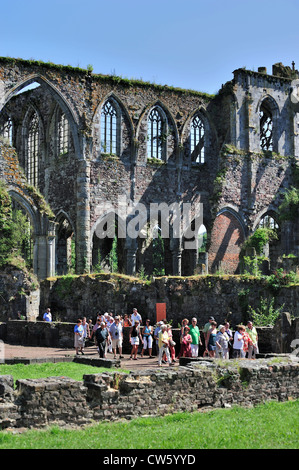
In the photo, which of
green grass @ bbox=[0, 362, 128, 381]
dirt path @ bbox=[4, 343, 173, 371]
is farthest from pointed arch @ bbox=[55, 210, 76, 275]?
green grass @ bbox=[0, 362, 128, 381]

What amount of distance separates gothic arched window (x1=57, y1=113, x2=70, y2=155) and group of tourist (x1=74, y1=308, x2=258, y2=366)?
16.5 m

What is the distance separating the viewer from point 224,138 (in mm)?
37750

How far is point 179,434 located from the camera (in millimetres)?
9109

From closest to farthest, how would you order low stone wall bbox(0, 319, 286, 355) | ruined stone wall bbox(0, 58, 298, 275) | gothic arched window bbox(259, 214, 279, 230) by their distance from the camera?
low stone wall bbox(0, 319, 286, 355) → ruined stone wall bbox(0, 58, 298, 275) → gothic arched window bbox(259, 214, 279, 230)

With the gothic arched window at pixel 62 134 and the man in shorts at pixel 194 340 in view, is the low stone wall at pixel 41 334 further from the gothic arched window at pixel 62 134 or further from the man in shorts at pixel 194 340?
the gothic arched window at pixel 62 134

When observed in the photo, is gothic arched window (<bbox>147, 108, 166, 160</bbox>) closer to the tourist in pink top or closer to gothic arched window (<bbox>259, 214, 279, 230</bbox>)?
gothic arched window (<bbox>259, 214, 279, 230</bbox>)

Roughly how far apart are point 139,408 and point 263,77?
30.8 m

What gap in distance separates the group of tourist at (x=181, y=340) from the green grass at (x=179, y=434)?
589 cm

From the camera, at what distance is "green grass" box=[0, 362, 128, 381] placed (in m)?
14.3

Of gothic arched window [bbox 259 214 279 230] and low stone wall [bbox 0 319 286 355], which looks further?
gothic arched window [bbox 259 214 279 230]

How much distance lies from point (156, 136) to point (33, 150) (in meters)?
7.11
